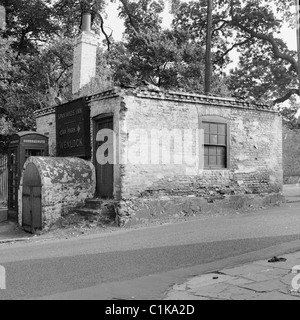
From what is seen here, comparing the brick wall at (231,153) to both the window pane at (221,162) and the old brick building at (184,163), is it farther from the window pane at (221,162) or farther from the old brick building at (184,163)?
the window pane at (221,162)

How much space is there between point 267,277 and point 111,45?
27041 millimetres

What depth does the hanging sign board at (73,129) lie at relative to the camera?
1386cm

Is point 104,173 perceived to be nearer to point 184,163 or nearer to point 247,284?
point 184,163

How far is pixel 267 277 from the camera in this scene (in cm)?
612

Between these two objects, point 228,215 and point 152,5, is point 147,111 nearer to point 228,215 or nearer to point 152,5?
point 228,215

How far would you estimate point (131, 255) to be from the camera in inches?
329

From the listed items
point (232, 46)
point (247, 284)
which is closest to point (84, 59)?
point (247, 284)

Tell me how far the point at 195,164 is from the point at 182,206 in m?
1.46

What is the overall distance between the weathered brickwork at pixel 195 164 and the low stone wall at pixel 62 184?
1.42 metres

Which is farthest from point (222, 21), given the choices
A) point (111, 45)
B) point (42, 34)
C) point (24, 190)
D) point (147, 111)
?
point (24, 190)

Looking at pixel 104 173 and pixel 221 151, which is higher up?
pixel 221 151

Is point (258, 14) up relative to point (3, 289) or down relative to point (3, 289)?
up

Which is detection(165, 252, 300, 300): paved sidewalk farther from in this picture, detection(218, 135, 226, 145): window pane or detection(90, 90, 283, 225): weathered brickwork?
detection(218, 135, 226, 145): window pane

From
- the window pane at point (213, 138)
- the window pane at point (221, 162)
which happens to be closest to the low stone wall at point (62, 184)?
the window pane at point (213, 138)
